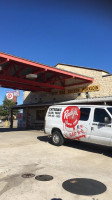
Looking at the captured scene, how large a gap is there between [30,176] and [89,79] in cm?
1425

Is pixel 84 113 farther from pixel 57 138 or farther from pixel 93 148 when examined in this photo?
pixel 57 138

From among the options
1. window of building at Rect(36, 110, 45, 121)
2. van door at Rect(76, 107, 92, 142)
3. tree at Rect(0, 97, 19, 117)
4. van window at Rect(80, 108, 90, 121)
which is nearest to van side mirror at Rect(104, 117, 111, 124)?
van door at Rect(76, 107, 92, 142)

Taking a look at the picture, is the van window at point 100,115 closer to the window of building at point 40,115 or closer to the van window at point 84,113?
the van window at point 84,113

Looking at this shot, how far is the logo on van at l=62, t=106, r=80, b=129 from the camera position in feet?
29.6

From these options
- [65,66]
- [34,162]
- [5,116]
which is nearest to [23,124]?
[65,66]

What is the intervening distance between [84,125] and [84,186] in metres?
4.17

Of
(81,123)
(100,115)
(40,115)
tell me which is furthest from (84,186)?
(40,115)

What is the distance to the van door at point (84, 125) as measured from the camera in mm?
8344

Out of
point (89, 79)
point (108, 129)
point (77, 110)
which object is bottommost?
point (108, 129)

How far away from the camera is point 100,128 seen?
25.6 feet

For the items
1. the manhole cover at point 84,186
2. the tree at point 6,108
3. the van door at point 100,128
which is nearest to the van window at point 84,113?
the van door at point 100,128

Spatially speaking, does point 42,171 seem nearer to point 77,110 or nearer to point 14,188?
point 14,188

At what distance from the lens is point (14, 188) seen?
168 inches

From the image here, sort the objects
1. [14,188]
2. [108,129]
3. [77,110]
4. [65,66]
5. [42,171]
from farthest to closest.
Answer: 1. [65,66]
2. [77,110]
3. [108,129]
4. [42,171]
5. [14,188]
